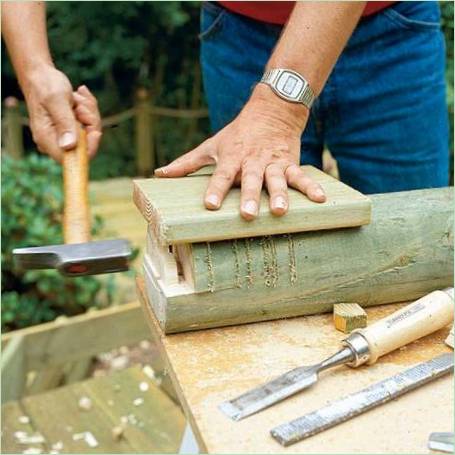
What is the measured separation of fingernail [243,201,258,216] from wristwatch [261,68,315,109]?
0.89 feet

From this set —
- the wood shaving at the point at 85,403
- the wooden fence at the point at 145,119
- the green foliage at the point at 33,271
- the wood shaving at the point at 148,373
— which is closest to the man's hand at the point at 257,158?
the wood shaving at the point at 85,403

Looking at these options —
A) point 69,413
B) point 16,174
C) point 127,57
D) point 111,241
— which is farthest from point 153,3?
point 111,241

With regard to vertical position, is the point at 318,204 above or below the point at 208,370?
above

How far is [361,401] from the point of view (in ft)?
3.21

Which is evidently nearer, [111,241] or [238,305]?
[238,305]

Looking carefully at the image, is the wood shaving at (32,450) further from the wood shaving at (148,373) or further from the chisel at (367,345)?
the chisel at (367,345)

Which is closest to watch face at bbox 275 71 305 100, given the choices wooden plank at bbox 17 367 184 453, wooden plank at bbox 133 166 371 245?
wooden plank at bbox 133 166 371 245

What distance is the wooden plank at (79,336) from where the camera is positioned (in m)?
2.68

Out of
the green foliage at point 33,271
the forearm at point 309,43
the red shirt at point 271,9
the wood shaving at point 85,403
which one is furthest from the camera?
the green foliage at point 33,271

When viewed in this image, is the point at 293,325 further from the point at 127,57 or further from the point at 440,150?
the point at 127,57

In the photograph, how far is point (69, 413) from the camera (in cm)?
247

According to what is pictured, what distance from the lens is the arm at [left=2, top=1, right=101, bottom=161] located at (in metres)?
1.61

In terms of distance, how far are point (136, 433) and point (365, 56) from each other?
1348 millimetres

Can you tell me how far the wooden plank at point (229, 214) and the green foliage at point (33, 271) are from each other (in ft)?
5.68
